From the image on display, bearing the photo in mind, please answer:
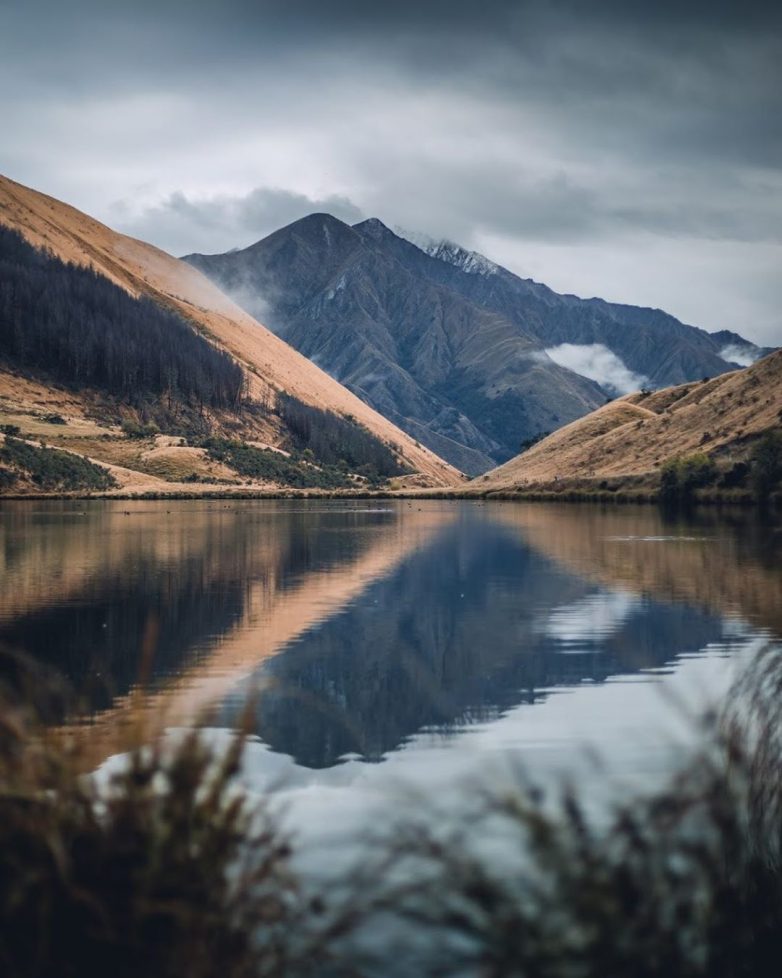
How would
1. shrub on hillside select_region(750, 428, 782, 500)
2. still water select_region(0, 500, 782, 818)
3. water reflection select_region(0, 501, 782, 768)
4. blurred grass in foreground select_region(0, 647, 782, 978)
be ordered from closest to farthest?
blurred grass in foreground select_region(0, 647, 782, 978), still water select_region(0, 500, 782, 818), water reflection select_region(0, 501, 782, 768), shrub on hillside select_region(750, 428, 782, 500)

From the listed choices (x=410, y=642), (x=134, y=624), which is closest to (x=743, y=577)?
(x=410, y=642)

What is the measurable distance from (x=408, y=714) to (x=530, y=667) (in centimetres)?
684

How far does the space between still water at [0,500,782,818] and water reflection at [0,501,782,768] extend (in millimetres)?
125

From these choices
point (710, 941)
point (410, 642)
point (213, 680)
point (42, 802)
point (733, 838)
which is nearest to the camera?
point (42, 802)

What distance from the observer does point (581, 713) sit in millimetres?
24109

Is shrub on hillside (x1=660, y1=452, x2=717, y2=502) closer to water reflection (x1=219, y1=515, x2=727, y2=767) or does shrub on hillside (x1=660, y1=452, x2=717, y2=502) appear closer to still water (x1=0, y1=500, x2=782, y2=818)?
still water (x1=0, y1=500, x2=782, y2=818)

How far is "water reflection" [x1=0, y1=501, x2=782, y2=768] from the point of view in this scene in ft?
80.8

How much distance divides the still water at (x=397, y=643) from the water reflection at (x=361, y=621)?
0.41 ft

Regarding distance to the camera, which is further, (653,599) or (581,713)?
(653,599)

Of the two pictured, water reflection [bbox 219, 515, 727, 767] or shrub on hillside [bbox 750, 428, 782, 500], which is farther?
shrub on hillside [bbox 750, 428, 782, 500]

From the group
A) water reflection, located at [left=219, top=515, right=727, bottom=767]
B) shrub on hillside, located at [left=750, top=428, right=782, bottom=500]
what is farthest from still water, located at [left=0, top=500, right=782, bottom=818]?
shrub on hillside, located at [left=750, top=428, right=782, bottom=500]

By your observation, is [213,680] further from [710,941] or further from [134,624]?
[710,941]

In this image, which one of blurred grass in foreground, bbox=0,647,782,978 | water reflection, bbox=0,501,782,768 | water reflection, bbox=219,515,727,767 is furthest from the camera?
water reflection, bbox=0,501,782,768

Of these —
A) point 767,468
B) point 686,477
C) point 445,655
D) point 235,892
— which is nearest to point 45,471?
point 686,477
